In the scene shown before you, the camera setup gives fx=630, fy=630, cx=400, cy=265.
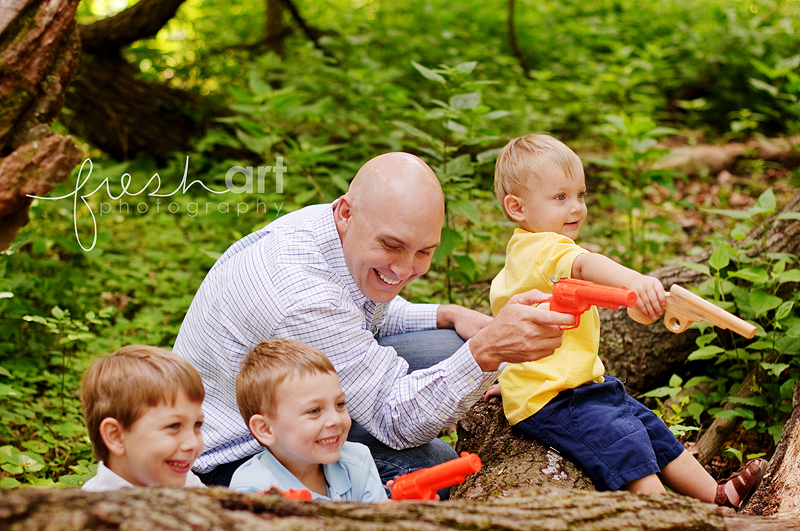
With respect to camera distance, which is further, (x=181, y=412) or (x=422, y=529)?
(x=181, y=412)

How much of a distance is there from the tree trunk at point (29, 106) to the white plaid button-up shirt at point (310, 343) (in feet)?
2.73

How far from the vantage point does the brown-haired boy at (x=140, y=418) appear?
1554mm

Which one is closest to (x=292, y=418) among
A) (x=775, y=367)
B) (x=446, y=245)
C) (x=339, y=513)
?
(x=339, y=513)

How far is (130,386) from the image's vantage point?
1.56m

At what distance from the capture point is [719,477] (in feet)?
8.48

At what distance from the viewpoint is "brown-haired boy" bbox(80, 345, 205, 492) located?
155 cm

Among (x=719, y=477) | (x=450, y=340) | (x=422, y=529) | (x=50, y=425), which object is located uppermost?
(x=422, y=529)

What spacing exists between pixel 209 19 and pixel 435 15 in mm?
3010

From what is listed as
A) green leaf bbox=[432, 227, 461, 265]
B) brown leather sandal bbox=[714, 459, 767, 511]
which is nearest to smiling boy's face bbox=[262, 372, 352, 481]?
brown leather sandal bbox=[714, 459, 767, 511]

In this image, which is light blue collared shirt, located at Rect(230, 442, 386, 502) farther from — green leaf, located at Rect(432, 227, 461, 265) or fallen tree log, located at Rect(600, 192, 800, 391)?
fallen tree log, located at Rect(600, 192, 800, 391)

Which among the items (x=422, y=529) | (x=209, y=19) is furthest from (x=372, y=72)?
(x=209, y=19)

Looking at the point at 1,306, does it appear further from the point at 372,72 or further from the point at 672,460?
the point at 672,460

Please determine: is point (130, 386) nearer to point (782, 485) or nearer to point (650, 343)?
point (782, 485)

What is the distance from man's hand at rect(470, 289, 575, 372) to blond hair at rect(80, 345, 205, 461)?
2.74ft
